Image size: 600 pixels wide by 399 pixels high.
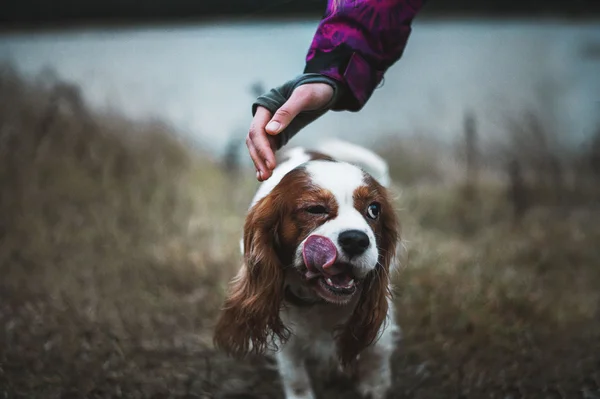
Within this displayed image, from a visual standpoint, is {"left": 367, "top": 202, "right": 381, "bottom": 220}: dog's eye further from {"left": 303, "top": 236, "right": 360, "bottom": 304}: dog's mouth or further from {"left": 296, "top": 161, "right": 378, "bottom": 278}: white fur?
{"left": 303, "top": 236, "right": 360, "bottom": 304}: dog's mouth

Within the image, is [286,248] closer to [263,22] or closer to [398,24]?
[398,24]

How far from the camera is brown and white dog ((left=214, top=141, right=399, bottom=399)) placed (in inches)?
69.1

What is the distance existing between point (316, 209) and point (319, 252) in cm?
18

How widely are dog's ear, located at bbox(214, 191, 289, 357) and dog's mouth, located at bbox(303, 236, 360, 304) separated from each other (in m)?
0.16

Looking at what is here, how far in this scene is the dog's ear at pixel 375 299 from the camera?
200 cm

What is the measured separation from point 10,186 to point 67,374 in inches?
75.7

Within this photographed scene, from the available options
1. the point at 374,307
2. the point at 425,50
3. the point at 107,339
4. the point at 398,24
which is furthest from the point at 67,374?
the point at 425,50

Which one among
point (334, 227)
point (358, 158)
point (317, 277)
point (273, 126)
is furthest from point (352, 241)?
point (358, 158)

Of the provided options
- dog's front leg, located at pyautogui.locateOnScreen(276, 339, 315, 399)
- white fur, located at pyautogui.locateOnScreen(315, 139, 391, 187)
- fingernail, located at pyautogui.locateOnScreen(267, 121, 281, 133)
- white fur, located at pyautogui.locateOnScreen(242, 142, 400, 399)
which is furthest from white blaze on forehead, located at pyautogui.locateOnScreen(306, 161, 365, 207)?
white fur, located at pyautogui.locateOnScreen(315, 139, 391, 187)

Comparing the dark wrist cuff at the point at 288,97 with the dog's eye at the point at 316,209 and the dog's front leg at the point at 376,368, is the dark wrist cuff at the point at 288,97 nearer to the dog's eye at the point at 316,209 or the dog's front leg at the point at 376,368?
the dog's eye at the point at 316,209

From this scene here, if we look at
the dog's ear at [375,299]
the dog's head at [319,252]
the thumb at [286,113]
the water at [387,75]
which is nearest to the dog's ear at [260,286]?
the dog's head at [319,252]

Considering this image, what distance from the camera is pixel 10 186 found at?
3.78m

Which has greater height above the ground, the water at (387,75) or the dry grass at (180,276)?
the water at (387,75)

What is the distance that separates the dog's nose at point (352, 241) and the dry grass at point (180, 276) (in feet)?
2.47
